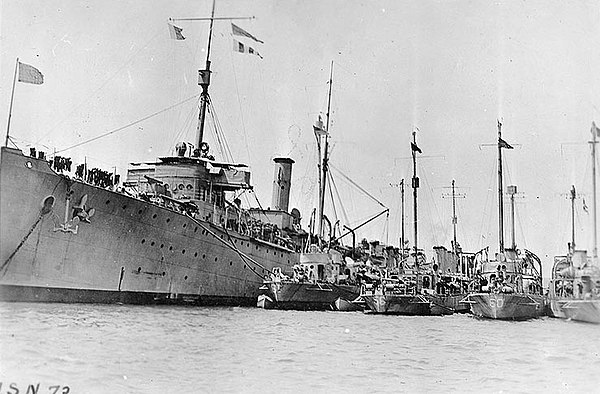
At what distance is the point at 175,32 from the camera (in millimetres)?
9578

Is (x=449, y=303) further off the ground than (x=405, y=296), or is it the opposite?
(x=405, y=296)

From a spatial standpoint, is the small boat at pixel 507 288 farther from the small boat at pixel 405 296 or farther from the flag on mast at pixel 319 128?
the flag on mast at pixel 319 128

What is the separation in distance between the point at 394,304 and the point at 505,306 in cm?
403

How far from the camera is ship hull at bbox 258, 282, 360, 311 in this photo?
2105 cm

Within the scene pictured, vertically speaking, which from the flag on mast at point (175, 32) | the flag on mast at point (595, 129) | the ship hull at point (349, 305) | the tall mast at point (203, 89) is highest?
the tall mast at point (203, 89)

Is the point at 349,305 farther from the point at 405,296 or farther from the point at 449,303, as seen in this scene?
the point at 449,303

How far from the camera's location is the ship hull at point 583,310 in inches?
427

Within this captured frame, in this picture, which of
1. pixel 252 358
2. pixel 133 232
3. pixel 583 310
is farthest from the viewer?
pixel 133 232

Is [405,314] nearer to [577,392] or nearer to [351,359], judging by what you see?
[351,359]

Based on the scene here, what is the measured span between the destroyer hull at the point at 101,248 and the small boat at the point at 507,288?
8131 mm

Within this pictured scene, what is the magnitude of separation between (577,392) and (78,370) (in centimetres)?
555

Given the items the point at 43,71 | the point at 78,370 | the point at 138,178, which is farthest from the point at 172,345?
the point at 138,178

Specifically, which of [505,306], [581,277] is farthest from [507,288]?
[581,277]

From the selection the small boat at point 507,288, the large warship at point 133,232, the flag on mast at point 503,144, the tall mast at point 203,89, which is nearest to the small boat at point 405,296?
the small boat at point 507,288
